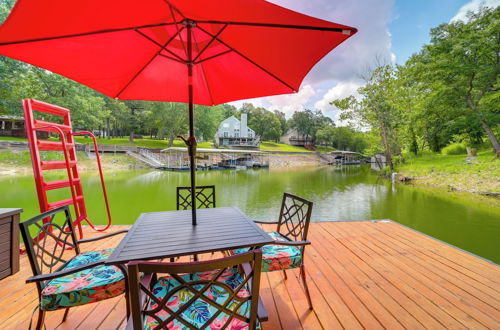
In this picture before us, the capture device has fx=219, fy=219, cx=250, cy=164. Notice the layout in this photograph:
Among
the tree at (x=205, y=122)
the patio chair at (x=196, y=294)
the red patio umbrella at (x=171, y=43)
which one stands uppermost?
the tree at (x=205, y=122)

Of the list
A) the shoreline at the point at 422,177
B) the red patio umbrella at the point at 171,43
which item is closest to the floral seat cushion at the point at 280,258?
the red patio umbrella at the point at 171,43

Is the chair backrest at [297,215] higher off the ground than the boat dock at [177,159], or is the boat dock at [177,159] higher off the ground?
the chair backrest at [297,215]

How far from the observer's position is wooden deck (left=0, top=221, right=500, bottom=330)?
55.4 inches

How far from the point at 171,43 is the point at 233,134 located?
3093 cm

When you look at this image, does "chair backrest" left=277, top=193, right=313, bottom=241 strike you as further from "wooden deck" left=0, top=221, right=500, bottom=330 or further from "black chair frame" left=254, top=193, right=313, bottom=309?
"wooden deck" left=0, top=221, right=500, bottom=330

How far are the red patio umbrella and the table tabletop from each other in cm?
25

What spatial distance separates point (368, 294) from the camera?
1689mm

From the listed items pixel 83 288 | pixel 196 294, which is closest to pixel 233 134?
pixel 83 288

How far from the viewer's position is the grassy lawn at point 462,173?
8500 mm

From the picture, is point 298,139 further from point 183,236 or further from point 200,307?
point 200,307

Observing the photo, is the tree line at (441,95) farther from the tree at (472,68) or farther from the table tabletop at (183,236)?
the table tabletop at (183,236)

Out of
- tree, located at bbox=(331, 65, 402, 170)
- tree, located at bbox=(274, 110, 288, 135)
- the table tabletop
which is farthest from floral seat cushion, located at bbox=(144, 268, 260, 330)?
tree, located at bbox=(274, 110, 288, 135)

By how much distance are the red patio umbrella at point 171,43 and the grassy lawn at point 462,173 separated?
1060cm

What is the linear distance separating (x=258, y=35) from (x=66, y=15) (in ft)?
3.42
